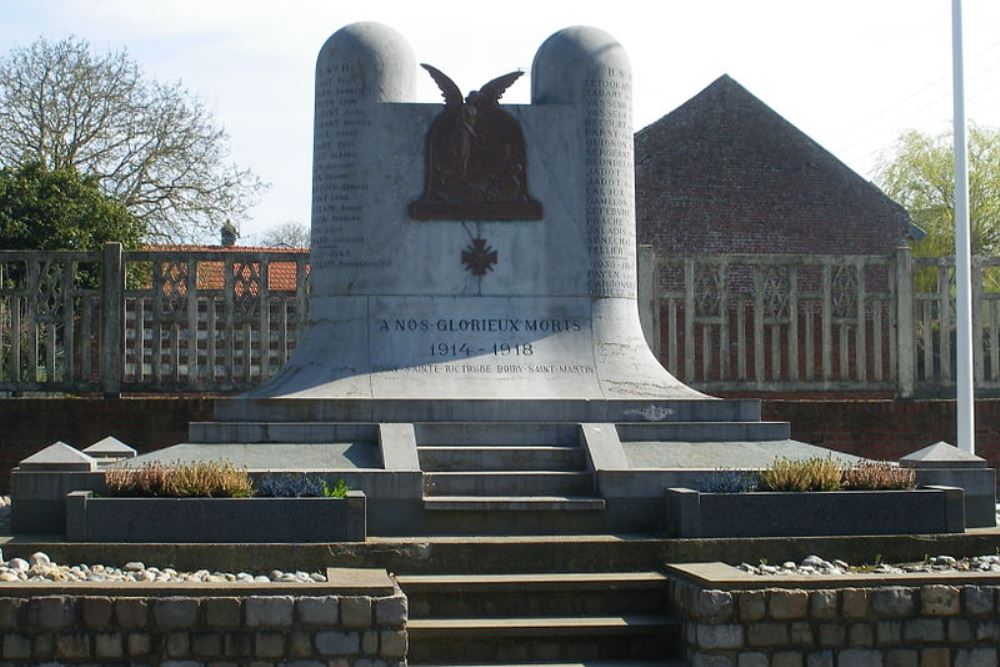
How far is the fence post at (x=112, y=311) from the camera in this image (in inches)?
765

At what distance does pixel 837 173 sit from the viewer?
115 feet

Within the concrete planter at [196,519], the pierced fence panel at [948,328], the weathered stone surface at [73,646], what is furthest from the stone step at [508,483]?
the pierced fence panel at [948,328]

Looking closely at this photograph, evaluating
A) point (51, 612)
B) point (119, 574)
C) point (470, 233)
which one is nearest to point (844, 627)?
point (119, 574)

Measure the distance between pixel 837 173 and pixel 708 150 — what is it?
3.30 m

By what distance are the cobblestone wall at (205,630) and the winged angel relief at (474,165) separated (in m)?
5.52

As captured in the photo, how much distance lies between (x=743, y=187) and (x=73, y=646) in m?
27.7

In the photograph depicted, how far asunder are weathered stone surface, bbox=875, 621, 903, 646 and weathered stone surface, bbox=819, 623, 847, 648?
0.74ft

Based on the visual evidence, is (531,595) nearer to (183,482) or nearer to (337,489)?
(337,489)

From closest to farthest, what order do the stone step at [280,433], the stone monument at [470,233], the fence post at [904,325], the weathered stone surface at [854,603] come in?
1. the weathered stone surface at [854,603]
2. the stone step at [280,433]
3. the stone monument at [470,233]
4. the fence post at [904,325]

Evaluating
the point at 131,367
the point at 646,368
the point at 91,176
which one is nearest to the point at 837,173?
the point at 91,176

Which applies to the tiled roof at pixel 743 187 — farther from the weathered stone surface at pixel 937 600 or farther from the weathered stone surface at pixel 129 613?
the weathered stone surface at pixel 129 613

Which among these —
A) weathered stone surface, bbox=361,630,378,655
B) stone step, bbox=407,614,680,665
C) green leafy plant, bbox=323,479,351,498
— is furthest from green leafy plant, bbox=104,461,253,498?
weathered stone surface, bbox=361,630,378,655

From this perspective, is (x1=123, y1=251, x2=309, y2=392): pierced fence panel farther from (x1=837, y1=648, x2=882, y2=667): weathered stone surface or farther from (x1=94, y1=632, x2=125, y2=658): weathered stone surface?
(x1=837, y1=648, x2=882, y2=667): weathered stone surface

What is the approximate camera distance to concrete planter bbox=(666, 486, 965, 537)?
10.7 metres
